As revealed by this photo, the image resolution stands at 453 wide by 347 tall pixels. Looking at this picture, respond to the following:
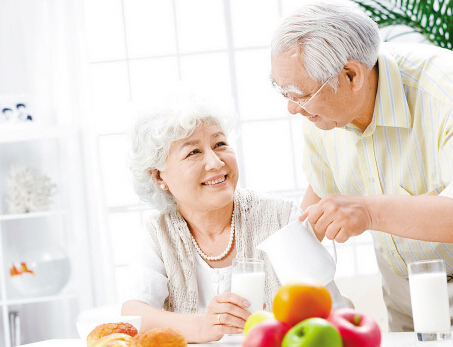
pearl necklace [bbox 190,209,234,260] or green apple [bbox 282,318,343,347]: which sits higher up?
green apple [bbox 282,318,343,347]

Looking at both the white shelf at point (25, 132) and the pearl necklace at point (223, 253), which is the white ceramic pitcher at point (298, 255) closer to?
the pearl necklace at point (223, 253)

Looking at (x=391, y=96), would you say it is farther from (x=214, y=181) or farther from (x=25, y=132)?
(x=25, y=132)

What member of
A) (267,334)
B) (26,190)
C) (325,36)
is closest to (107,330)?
(267,334)

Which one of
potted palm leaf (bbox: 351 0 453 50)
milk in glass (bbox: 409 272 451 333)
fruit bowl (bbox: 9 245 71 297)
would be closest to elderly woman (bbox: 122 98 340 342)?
milk in glass (bbox: 409 272 451 333)

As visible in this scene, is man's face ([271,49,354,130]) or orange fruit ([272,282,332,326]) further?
man's face ([271,49,354,130])

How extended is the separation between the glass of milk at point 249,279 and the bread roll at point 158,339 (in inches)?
12.2

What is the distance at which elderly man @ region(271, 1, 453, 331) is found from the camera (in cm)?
166

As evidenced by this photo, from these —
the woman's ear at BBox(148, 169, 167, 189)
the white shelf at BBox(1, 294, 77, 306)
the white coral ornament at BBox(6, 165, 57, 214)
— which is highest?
the woman's ear at BBox(148, 169, 167, 189)

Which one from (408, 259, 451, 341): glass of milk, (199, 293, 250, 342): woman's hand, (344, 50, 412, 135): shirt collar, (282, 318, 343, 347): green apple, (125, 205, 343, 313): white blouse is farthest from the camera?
(125, 205, 343, 313): white blouse

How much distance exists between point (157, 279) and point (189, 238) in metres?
0.18

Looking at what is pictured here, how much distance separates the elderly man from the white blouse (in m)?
0.35

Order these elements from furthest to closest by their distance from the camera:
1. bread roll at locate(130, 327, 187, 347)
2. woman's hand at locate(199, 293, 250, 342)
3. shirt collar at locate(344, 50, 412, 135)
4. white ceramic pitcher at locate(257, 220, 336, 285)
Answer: shirt collar at locate(344, 50, 412, 135), woman's hand at locate(199, 293, 250, 342), white ceramic pitcher at locate(257, 220, 336, 285), bread roll at locate(130, 327, 187, 347)

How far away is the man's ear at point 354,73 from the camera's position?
1.85 m

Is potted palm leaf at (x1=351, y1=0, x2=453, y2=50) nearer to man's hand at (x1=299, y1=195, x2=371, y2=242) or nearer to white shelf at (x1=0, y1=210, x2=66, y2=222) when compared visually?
man's hand at (x1=299, y1=195, x2=371, y2=242)
